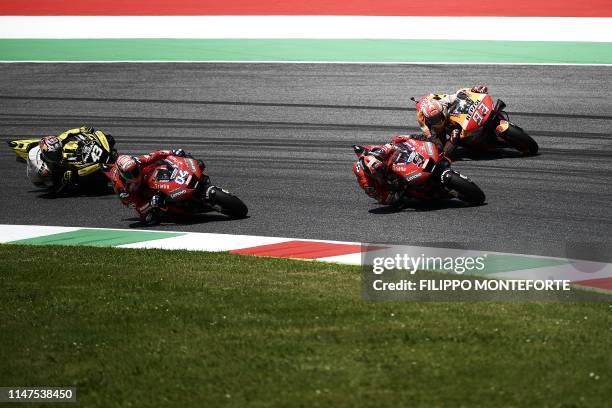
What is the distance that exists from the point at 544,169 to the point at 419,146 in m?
2.90

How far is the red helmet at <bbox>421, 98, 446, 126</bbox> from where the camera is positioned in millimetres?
16469

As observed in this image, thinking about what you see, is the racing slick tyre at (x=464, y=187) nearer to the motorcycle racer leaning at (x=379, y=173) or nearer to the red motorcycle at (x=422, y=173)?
the red motorcycle at (x=422, y=173)

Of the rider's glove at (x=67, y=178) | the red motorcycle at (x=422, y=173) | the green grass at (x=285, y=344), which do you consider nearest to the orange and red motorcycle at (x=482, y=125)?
the red motorcycle at (x=422, y=173)

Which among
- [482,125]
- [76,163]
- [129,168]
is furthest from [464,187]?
[76,163]

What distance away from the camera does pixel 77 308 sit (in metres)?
9.91

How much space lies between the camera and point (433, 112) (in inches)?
648

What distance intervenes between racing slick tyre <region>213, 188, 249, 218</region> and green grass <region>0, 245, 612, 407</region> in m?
3.49

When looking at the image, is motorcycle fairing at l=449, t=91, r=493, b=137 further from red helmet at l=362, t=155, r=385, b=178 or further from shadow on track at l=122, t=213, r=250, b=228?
shadow on track at l=122, t=213, r=250, b=228

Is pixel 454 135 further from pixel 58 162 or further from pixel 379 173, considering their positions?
pixel 58 162

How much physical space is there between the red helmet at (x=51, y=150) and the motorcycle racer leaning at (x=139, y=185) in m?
1.91

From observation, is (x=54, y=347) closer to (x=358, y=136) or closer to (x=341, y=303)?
(x=341, y=303)

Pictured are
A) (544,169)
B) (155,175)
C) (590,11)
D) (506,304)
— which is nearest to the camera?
(506,304)

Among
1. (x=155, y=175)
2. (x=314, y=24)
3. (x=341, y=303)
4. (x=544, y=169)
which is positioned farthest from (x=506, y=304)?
(x=314, y=24)

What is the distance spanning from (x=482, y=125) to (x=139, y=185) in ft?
19.3
